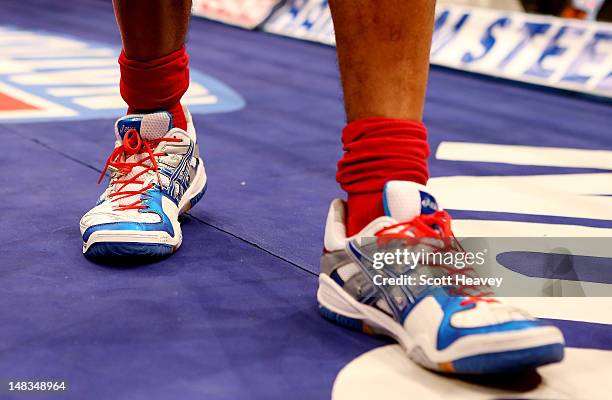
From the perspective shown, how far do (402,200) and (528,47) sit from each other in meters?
2.39

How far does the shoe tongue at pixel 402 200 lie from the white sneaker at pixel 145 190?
38 cm

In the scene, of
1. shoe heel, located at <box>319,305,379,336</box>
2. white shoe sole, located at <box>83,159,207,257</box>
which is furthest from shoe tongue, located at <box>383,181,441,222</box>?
white shoe sole, located at <box>83,159,207,257</box>

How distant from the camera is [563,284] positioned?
4.06 feet

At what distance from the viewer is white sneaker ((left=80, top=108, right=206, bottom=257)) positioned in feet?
3.92

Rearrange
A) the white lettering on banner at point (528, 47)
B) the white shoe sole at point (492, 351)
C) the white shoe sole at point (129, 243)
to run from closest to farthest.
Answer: the white shoe sole at point (492, 351), the white shoe sole at point (129, 243), the white lettering on banner at point (528, 47)

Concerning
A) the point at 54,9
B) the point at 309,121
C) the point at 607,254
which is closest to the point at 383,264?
the point at 607,254

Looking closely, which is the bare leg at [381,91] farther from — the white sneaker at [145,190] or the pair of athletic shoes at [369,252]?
the white sneaker at [145,190]

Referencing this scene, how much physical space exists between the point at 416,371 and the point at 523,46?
251 centimetres

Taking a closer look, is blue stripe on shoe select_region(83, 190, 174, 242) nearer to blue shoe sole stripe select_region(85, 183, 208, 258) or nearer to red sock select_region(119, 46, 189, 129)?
blue shoe sole stripe select_region(85, 183, 208, 258)

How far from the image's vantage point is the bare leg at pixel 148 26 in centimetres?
133

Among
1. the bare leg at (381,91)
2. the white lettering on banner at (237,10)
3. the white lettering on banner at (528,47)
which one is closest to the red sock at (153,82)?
the bare leg at (381,91)

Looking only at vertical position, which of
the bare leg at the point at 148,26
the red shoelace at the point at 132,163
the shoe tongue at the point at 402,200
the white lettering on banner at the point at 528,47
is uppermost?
the white lettering on banner at the point at 528,47

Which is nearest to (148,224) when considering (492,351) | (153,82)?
(153,82)

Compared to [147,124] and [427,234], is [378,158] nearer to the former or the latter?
[427,234]
